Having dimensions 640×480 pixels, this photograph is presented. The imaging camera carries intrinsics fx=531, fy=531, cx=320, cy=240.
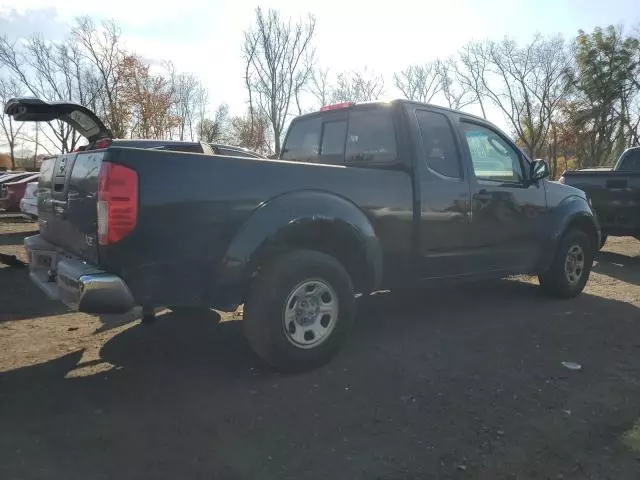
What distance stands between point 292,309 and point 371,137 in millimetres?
1882

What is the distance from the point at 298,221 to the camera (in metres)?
3.78

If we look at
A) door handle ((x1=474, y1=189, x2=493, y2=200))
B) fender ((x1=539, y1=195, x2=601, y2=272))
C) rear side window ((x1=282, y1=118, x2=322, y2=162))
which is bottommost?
fender ((x1=539, y1=195, x2=601, y2=272))

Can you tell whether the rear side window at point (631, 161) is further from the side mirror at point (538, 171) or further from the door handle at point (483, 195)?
the door handle at point (483, 195)

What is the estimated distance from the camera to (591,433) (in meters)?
3.09

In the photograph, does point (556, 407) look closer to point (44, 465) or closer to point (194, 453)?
point (194, 453)

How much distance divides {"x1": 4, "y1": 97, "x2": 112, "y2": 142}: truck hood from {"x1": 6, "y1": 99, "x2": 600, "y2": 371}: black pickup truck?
25 mm

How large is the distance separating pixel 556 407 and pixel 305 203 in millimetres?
2141

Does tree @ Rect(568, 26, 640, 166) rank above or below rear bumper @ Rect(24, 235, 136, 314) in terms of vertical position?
above

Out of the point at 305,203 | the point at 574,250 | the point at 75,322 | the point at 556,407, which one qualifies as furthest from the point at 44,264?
the point at 574,250

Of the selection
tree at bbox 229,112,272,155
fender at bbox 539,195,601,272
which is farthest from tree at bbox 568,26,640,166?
fender at bbox 539,195,601,272

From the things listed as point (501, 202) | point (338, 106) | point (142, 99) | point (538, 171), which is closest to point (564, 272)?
point (538, 171)

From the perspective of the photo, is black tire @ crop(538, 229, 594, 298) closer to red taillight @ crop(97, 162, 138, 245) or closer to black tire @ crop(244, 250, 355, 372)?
black tire @ crop(244, 250, 355, 372)

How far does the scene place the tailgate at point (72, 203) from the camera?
11.2 ft

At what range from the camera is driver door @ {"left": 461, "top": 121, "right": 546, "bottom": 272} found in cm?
518
